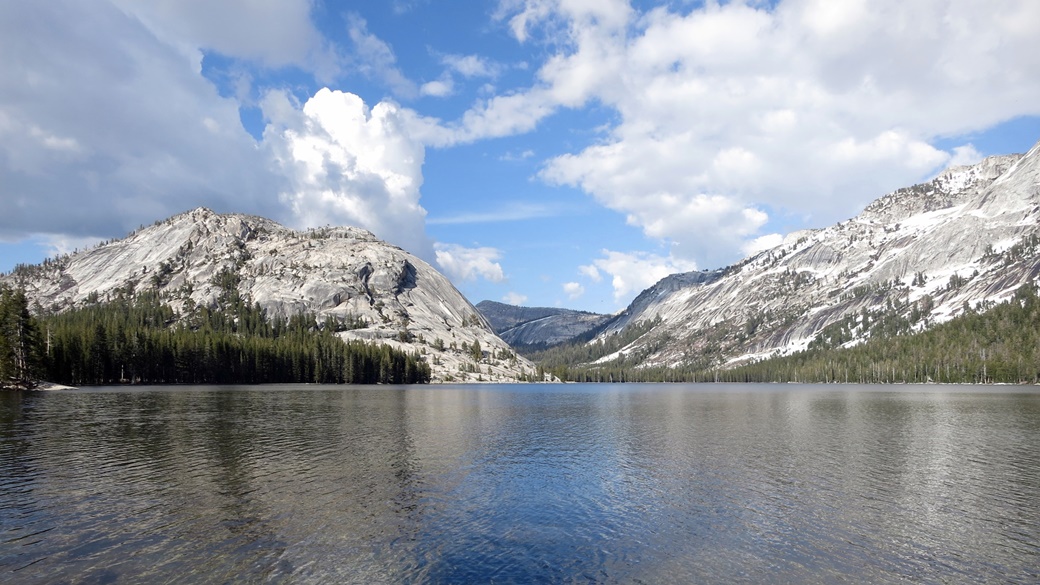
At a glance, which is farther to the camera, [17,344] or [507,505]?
[17,344]

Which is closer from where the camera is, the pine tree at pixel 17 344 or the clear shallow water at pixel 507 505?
the clear shallow water at pixel 507 505

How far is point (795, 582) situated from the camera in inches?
1086

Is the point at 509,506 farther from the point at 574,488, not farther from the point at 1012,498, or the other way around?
the point at 1012,498

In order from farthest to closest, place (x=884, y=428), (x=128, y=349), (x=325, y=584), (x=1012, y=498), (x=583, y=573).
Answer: (x=128, y=349), (x=884, y=428), (x=1012, y=498), (x=583, y=573), (x=325, y=584)

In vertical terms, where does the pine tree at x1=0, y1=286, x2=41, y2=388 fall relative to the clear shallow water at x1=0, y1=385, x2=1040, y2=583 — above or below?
above

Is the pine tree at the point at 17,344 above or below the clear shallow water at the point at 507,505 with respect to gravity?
above

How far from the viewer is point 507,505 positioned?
41406mm

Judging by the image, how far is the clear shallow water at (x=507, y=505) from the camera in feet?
95.6

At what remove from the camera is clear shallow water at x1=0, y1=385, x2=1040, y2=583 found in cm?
2914

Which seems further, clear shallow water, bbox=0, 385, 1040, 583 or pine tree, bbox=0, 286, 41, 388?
pine tree, bbox=0, 286, 41, 388

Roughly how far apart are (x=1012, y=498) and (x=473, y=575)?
140 ft

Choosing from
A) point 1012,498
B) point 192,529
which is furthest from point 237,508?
point 1012,498

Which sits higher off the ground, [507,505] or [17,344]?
[17,344]

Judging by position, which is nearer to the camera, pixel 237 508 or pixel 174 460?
pixel 237 508
